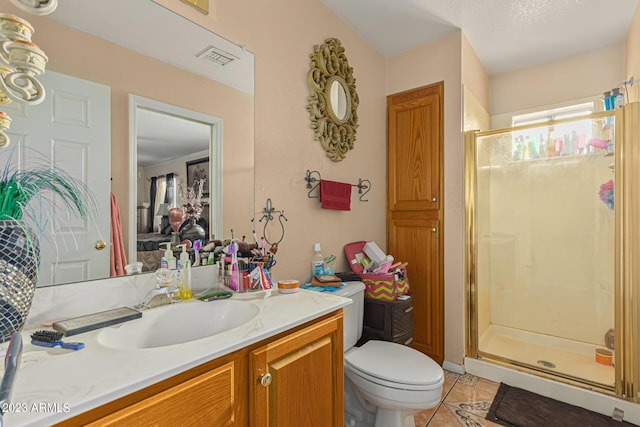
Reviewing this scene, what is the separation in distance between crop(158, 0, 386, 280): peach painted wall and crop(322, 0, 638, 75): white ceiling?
0.20 metres

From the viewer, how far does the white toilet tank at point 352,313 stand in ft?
5.93

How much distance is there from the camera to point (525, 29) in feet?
7.76

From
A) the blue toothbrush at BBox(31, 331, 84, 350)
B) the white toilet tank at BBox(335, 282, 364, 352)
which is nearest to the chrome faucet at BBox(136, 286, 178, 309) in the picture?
the blue toothbrush at BBox(31, 331, 84, 350)

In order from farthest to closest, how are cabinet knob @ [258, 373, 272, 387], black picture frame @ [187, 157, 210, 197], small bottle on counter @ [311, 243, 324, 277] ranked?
small bottle on counter @ [311, 243, 324, 277] → black picture frame @ [187, 157, 210, 197] → cabinet knob @ [258, 373, 272, 387]

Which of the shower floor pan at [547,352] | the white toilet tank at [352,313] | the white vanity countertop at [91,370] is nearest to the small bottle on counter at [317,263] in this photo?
the white toilet tank at [352,313]

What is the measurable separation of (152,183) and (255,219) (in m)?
0.53

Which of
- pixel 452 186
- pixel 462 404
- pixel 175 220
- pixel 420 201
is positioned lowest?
pixel 462 404

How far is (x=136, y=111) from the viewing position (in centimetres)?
120

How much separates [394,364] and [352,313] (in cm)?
37

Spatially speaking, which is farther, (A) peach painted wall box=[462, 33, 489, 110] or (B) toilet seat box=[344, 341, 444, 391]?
(A) peach painted wall box=[462, 33, 489, 110]

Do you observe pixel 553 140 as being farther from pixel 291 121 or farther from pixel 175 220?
pixel 175 220

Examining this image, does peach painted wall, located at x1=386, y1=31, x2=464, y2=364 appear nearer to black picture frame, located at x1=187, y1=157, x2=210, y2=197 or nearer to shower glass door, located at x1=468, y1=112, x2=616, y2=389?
shower glass door, located at x1=468, y1=112, x2=616, y2=389

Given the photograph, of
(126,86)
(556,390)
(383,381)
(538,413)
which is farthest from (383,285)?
(126,86)

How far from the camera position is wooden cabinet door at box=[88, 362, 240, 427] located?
65 cm
